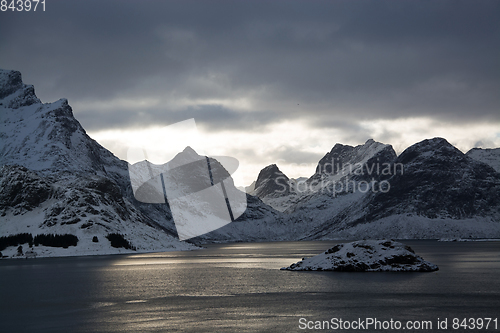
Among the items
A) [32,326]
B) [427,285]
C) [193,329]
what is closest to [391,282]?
[427,285]

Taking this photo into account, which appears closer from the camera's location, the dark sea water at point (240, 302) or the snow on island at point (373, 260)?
the dark sea water at point (240, 302)

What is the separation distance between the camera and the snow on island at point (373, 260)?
301 ft

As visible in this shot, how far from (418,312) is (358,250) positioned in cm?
4925

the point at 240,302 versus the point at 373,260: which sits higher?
the point at 373,260

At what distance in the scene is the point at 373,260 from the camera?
93.1 meters

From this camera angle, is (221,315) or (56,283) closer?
(221,315)

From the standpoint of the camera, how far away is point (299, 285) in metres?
70.2

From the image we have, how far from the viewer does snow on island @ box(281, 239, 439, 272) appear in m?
91.9

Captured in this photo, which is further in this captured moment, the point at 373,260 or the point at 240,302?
the point at 373,260

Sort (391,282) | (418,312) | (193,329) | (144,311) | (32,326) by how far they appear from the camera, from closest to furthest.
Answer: (193,329), (32,326), (418,312), (144,311), (391,282)

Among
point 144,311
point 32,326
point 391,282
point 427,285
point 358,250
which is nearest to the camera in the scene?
point 32,326

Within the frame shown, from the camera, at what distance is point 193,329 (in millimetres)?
40312

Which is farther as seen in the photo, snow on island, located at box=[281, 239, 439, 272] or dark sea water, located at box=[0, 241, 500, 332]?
snow on island, located at box=[281, 239, 439, 272]

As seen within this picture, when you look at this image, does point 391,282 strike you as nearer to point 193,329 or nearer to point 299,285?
point 299,285
